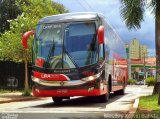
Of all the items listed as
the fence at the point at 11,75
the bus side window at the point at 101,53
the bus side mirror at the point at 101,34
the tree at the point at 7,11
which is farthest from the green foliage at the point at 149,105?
the tree at the point at 7,11

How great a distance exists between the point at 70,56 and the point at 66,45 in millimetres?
544

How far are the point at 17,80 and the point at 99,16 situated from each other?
18.5m

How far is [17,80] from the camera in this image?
37156 millimetres

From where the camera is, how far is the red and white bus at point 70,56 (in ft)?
62.2

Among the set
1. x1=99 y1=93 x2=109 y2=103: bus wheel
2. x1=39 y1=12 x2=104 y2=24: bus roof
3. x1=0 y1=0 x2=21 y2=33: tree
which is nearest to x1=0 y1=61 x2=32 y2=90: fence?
x1=0 y1=0 x2=21 y2=33: tree

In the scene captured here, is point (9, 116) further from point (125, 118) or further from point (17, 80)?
point (17, 80)

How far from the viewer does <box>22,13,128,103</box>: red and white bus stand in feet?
62.2

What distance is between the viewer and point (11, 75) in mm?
36969

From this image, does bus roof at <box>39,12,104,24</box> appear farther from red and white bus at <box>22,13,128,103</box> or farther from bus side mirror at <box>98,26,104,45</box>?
bus side mirror at <box>98,26,104,45</box>

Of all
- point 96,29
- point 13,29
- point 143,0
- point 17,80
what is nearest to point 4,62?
point 17,80

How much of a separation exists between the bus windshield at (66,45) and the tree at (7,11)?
30.3 metres

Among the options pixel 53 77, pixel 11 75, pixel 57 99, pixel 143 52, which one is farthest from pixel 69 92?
pixel 143 52

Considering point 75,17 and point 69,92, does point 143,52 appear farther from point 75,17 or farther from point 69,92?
point 69,92

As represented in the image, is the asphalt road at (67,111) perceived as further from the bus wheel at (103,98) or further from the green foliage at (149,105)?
the bus wheel at (103,98)
